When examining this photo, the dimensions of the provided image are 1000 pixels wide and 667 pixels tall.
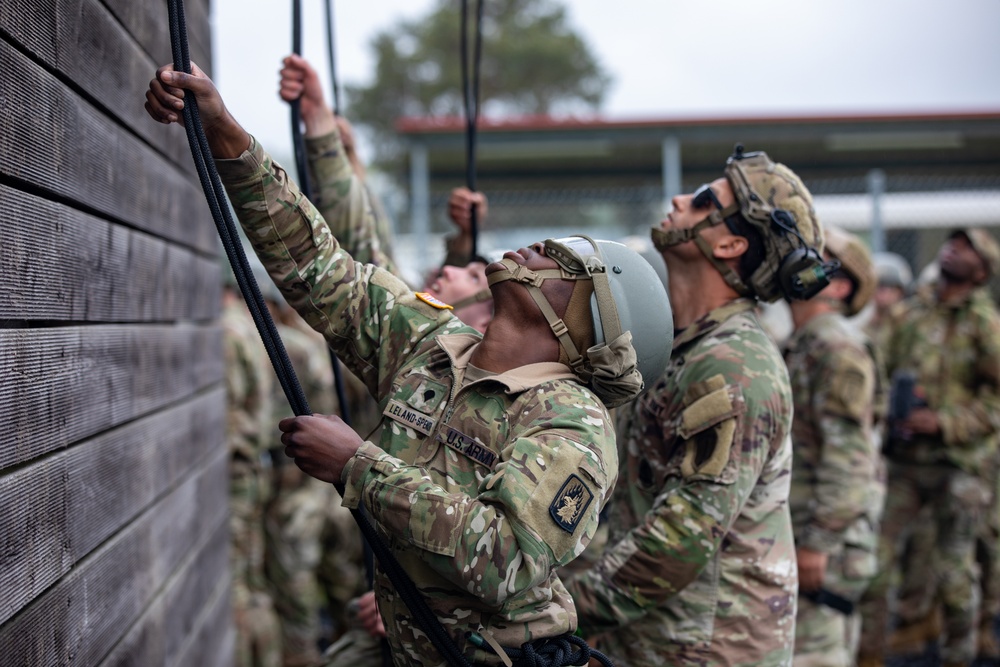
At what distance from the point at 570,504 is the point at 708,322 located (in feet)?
3.99

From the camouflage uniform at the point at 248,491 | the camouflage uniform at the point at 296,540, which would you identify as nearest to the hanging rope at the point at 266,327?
the camouflage uniform at the point at 248,491

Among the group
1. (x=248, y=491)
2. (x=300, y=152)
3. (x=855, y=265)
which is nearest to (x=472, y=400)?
(x=300, y=152)

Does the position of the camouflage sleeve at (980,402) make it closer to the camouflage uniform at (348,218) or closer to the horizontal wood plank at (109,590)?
the camouflage uniform at (348,218)

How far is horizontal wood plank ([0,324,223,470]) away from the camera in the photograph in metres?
1.70

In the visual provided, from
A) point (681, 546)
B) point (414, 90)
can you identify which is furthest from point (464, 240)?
point (414, 90)

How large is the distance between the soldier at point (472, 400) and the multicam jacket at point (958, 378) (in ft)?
15.5

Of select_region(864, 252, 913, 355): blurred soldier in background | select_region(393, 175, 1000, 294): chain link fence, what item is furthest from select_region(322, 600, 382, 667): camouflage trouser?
select_region(864, 252, 913, 355): blurred soldier in background

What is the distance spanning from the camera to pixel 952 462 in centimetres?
618

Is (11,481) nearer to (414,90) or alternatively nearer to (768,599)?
(768,599)

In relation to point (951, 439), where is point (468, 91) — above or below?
above

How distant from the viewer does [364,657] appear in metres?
2.70

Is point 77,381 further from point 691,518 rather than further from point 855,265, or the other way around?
point 855,265

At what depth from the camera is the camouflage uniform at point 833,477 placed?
387cm

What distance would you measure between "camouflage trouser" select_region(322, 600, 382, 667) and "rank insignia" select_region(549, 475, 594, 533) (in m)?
1.09
